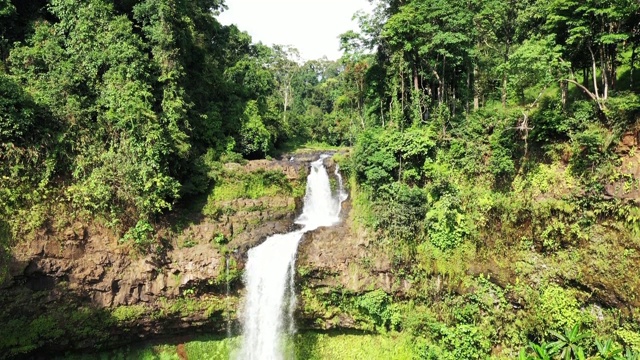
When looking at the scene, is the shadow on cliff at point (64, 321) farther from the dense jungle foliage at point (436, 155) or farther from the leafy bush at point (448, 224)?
the leafy bush at point (448, 224)

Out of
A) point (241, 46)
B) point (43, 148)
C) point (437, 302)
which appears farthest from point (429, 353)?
point (241, 46)

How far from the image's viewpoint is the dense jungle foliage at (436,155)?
12539 millimetres

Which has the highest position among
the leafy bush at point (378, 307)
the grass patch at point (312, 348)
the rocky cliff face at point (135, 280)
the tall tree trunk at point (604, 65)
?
the tall tree trunk at point (604, 65)

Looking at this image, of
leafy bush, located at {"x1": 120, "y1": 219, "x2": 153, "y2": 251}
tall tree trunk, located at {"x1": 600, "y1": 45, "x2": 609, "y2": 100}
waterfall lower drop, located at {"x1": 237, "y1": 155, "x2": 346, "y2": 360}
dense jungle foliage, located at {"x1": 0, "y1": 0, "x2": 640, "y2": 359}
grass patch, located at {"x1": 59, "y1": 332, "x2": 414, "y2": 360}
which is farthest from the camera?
waterfall lower drop, located at {"x1": 237, "y1": 155, "x2": 346, "y2": 360}

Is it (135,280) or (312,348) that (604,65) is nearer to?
(312,348)

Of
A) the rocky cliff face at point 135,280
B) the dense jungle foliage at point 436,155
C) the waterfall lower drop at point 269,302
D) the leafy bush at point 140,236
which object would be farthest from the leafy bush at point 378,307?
the leafy bush at point 140,236

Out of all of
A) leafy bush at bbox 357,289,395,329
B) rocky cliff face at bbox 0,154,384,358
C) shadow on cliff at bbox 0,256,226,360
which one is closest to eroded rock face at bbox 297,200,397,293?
rocky cliff face at bbox 0,154,384,358

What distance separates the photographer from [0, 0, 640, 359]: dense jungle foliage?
1254 cm

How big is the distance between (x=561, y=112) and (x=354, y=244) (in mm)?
9237

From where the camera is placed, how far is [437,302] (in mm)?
15055

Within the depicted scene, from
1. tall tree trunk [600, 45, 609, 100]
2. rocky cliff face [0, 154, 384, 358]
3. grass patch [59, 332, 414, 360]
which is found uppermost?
tall tree trunk [600, 45, 609, 100]

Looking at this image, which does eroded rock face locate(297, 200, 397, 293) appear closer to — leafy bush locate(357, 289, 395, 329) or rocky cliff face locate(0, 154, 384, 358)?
rocky cliff face locate(0, 154, 384, 358)

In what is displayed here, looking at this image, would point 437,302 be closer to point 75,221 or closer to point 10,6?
point 75,221

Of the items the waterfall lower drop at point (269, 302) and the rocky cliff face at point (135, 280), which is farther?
the waterfall lower drop at point (269, 302)
